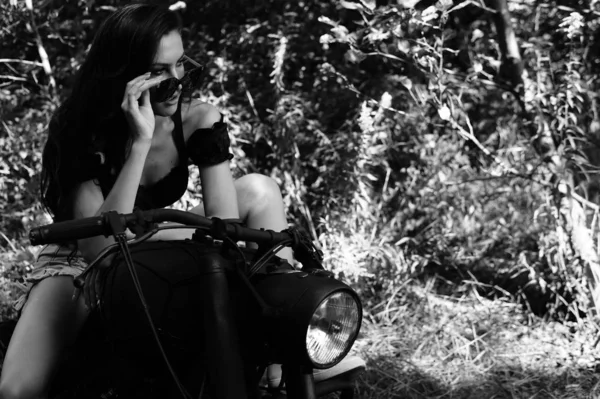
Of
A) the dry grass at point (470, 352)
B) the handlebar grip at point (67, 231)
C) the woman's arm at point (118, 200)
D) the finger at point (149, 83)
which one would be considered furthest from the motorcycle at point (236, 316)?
the dry grass at point (470, 352)

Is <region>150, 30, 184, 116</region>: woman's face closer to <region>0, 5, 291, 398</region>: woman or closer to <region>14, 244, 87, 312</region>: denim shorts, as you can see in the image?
<region>0, 5, 291, 398</region>: woman

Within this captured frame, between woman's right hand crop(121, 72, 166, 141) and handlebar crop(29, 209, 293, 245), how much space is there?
681mm

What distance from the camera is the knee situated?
8.34 feet

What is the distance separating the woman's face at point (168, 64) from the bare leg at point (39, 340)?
0.63m

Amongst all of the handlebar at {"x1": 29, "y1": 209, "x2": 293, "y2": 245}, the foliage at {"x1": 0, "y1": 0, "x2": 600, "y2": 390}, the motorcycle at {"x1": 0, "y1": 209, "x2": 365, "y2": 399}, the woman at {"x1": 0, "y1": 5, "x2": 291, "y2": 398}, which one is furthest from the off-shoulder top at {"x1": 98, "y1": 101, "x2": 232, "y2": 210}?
the foliage at {"x1": 0, "y1": 0, "x2": 600, "y2": 390}

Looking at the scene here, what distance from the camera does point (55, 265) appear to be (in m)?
2.64

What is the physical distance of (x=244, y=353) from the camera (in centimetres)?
172

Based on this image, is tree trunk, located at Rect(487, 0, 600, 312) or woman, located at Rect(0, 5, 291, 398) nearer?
woman, located at Rect(0, 5, 291, 398)

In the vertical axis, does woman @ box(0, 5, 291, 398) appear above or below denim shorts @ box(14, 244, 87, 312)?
above

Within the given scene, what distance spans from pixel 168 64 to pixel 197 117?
0.95 feet

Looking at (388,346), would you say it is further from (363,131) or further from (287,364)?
(287,364)

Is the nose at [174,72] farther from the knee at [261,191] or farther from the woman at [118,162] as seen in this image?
the knee at [261,191]

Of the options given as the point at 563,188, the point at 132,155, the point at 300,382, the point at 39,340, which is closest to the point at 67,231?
the point at 300,382

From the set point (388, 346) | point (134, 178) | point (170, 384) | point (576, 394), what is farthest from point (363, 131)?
point (170, 384)
